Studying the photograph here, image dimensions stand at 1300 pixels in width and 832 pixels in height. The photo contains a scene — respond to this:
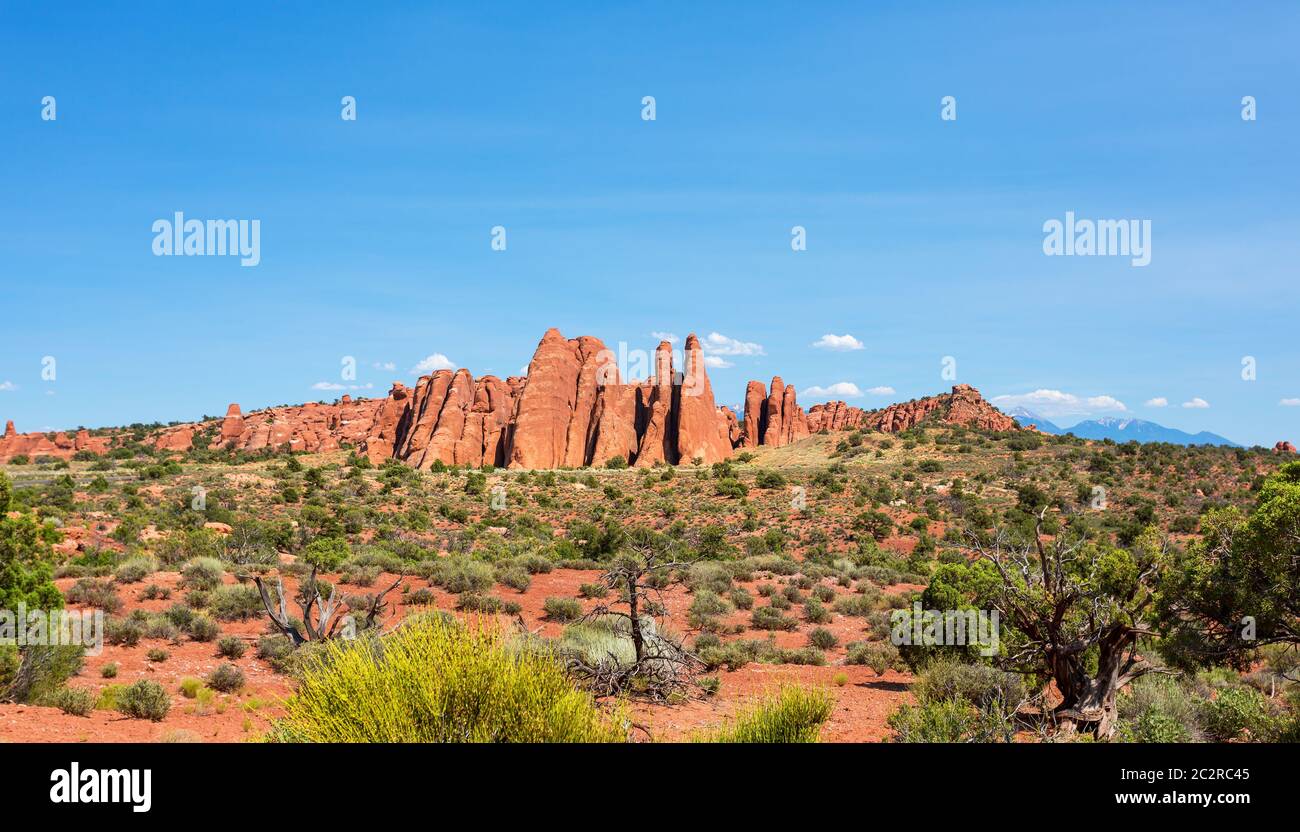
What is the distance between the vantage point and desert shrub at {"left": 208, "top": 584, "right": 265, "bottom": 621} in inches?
688

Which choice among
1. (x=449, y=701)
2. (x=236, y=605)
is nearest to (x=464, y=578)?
(x=236, y=605)

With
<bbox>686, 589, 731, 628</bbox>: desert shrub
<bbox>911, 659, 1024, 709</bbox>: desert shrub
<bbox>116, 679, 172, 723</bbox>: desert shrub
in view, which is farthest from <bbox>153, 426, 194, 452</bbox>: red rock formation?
<bbox>911, 659, 1024, 709</bbox>: desert shrub

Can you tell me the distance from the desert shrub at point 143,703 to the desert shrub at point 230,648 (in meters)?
3.80

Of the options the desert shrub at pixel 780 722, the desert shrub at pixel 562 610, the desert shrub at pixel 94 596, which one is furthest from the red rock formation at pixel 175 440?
the desert shrub at pixel 780 722

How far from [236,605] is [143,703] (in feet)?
25.2

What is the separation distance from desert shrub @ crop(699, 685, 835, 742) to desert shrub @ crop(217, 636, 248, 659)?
10.4 m

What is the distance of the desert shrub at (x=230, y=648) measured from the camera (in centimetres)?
1441

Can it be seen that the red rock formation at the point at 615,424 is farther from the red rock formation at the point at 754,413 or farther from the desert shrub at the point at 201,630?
the desert shrub at the point at 201,630

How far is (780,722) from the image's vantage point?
8164 millimetres

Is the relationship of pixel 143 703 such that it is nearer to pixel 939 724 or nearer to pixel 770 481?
pixel 939 724
